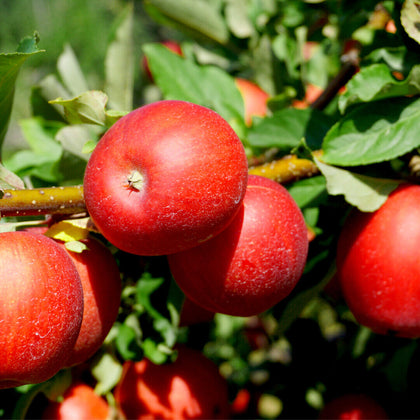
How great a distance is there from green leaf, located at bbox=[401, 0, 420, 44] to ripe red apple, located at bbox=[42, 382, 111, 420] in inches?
30.4

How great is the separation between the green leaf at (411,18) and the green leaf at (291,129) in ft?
0.66

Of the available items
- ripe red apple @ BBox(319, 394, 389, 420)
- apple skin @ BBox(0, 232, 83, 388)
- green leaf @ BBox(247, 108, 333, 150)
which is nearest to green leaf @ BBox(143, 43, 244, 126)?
green leaf @ BBox(247, 108, 333, 150)

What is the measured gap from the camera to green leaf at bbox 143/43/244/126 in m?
1.00

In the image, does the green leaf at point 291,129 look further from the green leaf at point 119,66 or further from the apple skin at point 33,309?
the apple skin at point 33,309

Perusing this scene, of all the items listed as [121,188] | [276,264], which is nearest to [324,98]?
[276,264]

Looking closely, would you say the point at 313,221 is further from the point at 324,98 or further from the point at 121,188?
the point at 121,188

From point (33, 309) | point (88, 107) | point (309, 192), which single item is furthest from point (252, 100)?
point (33, 309)

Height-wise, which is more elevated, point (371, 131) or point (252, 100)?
point (371, 131)

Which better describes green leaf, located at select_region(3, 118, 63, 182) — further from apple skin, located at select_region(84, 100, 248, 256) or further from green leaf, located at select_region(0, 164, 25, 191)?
apple skin, located at select_region(84, 100, 248, 256)

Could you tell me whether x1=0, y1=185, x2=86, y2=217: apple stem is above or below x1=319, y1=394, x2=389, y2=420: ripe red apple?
above

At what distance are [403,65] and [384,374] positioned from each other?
25.7 inches

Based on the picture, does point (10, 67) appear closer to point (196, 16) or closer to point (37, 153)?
point (37, 153)

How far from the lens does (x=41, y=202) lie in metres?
0.62

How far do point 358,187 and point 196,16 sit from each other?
64cm
